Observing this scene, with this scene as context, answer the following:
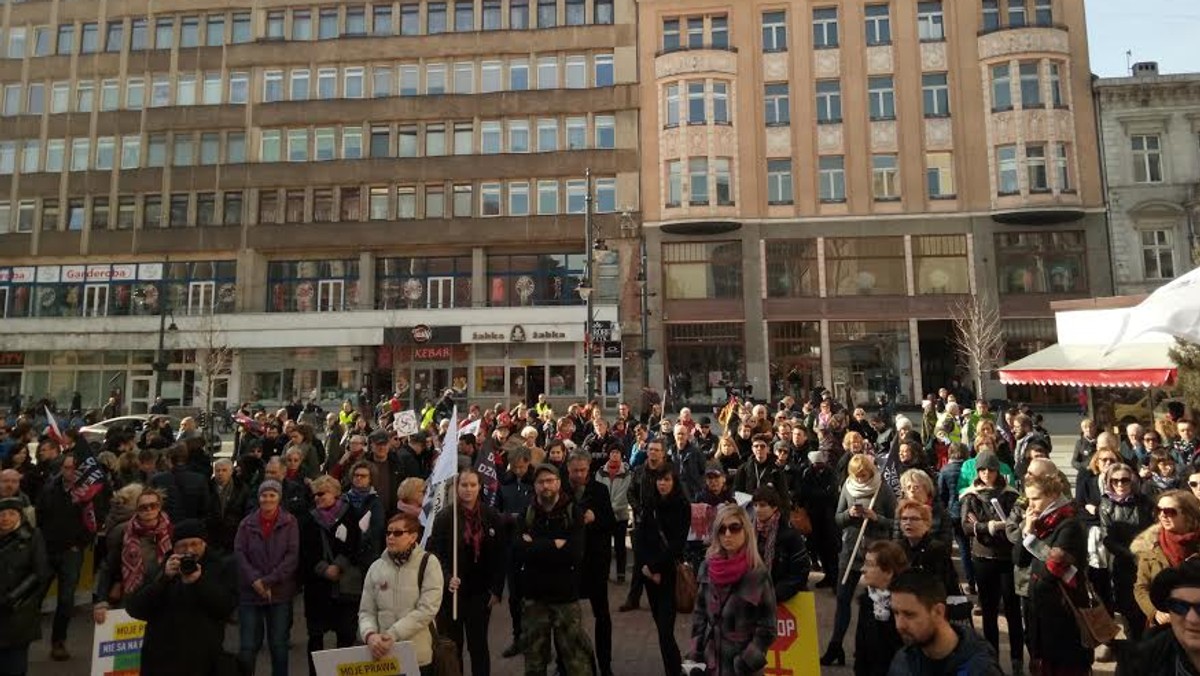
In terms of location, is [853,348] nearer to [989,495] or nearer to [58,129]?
[989,495]

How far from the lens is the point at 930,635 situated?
119 inches

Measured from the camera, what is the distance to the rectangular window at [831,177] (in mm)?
33062

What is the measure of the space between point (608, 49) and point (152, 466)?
3187 centimetres

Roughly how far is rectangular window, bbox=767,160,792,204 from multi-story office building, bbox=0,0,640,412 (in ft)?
21.6

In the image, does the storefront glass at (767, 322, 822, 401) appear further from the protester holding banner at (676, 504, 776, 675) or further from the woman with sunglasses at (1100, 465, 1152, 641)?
the protester holding banner at (676, 504, 776, 675)

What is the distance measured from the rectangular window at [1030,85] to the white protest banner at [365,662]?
3595cm

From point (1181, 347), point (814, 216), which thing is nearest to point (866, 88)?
point (814, 216)

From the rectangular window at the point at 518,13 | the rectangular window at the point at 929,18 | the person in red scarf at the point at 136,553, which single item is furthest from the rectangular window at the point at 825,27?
the person in red scarf at the point at 136,553

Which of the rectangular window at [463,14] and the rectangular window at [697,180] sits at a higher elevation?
the rectangular window at [463,14]

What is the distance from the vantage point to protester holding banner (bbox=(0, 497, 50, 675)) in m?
4.93

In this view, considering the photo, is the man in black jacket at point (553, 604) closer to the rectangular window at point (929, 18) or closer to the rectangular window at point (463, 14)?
the rectangular window at point (929, 18)

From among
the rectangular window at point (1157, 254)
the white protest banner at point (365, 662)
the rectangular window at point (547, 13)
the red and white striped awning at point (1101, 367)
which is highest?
the rectangular window at point (547, 13)

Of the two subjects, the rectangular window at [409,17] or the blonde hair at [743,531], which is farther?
the rectangular window at [409,17]

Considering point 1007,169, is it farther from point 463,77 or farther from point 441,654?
point 441,654
